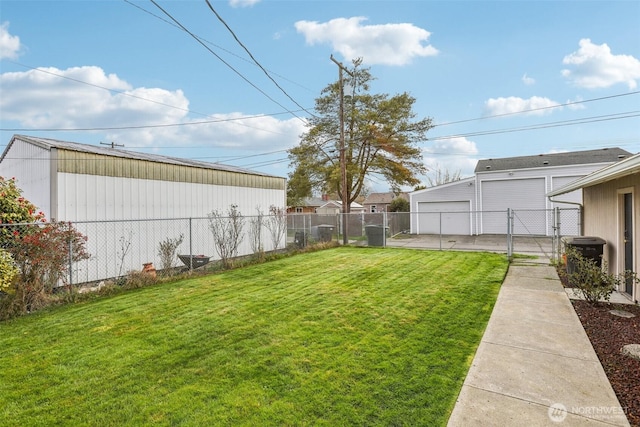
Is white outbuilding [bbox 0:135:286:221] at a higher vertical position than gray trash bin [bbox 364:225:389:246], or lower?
higher

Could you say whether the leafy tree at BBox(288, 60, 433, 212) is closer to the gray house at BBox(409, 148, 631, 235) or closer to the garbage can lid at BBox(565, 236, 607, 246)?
the gray house at BBox(409, 148, 631, 235)

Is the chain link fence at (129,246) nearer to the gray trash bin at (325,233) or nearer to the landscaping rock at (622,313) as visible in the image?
the gray trash bin at (325,233)

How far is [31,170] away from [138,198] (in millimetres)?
2723

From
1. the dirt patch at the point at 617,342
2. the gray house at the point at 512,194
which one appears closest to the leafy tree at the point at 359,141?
the gray house at the point at 512,194

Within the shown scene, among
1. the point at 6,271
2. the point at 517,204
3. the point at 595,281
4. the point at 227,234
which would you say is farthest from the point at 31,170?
the point at 517,204

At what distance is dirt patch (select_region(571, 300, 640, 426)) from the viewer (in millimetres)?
2709

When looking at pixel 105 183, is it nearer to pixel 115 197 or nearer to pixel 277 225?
pixel 115 197

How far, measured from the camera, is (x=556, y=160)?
1809 centimetres

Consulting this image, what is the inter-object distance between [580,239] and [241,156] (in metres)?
19.4

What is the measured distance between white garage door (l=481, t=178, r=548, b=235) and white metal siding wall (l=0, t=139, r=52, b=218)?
19353 mm

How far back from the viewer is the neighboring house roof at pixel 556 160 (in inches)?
Answer: 677

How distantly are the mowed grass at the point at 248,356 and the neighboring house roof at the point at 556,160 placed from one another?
1533 centimetres

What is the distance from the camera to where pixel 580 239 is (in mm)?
6867

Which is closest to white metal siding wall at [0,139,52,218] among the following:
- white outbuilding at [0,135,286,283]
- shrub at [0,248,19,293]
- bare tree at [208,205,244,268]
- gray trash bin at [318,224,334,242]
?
white outbuilding at [0,135,286,283]
